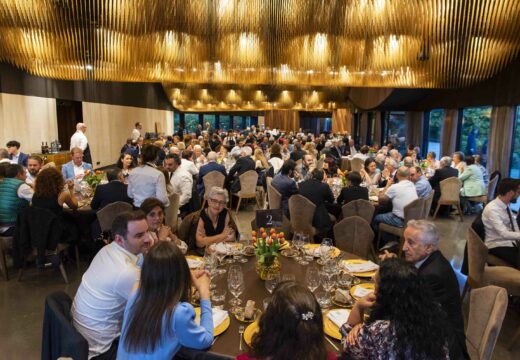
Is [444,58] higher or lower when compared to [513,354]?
higher

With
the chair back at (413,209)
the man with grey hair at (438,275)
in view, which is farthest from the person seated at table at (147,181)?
the chair back at (413,209)

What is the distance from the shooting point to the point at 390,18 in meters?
9.30

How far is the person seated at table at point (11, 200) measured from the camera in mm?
4754

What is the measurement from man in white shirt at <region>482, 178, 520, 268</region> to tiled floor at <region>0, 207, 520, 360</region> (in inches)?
24.7

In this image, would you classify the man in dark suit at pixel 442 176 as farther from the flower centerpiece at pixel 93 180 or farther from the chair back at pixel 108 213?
the flower centerpiece at pixel 93 180

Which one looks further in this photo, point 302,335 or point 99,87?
point 99,87

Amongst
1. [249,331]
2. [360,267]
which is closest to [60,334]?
[249,331]

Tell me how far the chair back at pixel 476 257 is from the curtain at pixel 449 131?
33.8ft

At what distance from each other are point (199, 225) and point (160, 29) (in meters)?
7.40

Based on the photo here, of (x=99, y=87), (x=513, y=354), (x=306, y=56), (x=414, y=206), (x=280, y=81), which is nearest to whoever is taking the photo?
(x=513, y=354)

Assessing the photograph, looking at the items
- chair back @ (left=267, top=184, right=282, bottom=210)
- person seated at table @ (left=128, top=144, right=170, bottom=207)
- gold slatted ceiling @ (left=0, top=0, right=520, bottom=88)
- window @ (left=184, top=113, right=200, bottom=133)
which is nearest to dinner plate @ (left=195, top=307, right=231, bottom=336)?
person seated at table @ (left=128, top=144, right=170, bottom=207)

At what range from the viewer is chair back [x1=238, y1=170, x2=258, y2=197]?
26.0ft

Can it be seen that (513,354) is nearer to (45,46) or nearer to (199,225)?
(199,225)

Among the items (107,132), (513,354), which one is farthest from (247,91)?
(513,354)
